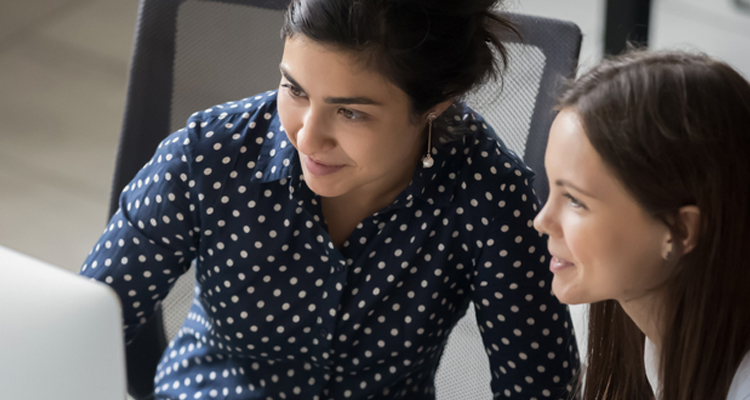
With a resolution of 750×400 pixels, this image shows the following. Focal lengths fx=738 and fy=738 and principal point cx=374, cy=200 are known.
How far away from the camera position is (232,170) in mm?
994

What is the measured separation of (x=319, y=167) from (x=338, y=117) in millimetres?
70

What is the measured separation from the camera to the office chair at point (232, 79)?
1.03 m

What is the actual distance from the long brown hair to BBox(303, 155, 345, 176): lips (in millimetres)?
300

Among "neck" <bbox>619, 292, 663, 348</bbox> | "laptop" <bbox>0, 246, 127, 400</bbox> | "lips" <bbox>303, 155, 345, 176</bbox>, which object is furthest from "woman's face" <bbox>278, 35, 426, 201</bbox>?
"laptop" <bbox>0, 246, 127, 400</bbox>

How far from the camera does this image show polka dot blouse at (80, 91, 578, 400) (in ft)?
3.25

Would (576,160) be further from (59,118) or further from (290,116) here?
(59,118)

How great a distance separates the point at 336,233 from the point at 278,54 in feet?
0.92

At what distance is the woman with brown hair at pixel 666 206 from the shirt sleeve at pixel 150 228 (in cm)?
47

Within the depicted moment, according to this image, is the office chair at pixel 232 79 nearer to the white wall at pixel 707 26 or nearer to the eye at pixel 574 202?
the eye at pixel 574 202

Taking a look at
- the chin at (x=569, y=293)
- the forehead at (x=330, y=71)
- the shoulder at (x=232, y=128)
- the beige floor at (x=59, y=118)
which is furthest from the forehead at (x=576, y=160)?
the beige floor at (x=59, y=118)

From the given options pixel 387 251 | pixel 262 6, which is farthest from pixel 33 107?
pixel 387 251

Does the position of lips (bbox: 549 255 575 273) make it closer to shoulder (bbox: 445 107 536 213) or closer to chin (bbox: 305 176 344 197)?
shoulder (bbox: 445 107 536 213)

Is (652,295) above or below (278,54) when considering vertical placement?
below

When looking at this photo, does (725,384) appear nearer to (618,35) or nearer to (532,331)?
(532,331)
